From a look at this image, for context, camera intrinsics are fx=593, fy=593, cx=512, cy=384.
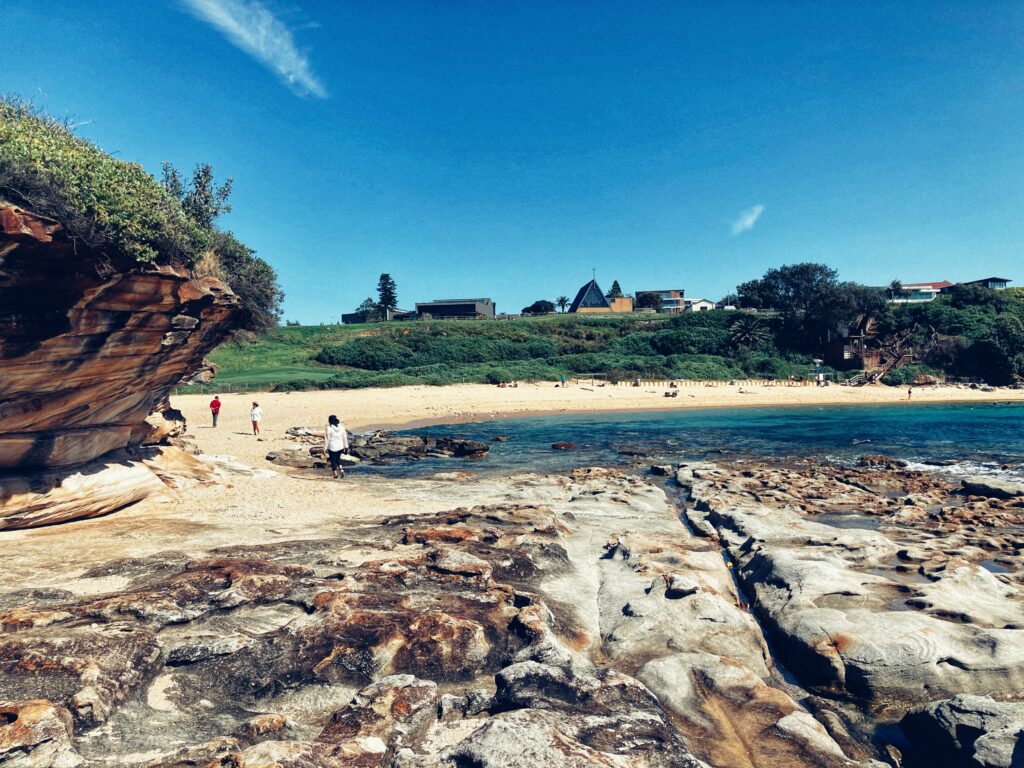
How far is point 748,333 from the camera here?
2621 inches

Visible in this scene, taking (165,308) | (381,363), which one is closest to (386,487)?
(165,308)

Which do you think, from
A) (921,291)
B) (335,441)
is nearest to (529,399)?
(335,441)

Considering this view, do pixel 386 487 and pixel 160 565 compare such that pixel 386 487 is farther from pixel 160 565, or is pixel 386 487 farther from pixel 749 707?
pixel 749 707

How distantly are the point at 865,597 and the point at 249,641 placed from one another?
7932 mm

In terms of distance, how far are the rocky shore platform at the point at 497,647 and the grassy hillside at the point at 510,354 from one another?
1611 inches

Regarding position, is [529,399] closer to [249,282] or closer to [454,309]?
[249,282]

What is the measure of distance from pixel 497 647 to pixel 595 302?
95.5 m

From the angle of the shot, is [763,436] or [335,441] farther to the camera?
[763,436]

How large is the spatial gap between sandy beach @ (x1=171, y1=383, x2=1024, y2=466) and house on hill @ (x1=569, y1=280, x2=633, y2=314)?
4818cm

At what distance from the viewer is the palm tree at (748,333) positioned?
6606 centimetres

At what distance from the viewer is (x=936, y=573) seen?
368 inches

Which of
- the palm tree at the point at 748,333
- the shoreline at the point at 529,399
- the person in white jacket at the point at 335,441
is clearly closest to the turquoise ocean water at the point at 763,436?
the shoreline at the point at 529,399

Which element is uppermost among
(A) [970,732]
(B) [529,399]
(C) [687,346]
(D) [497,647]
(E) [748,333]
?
(E) [748,333]

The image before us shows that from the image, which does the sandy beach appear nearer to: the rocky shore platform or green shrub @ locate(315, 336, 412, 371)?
green shrub @ locate(315, 336, 412, 371)
